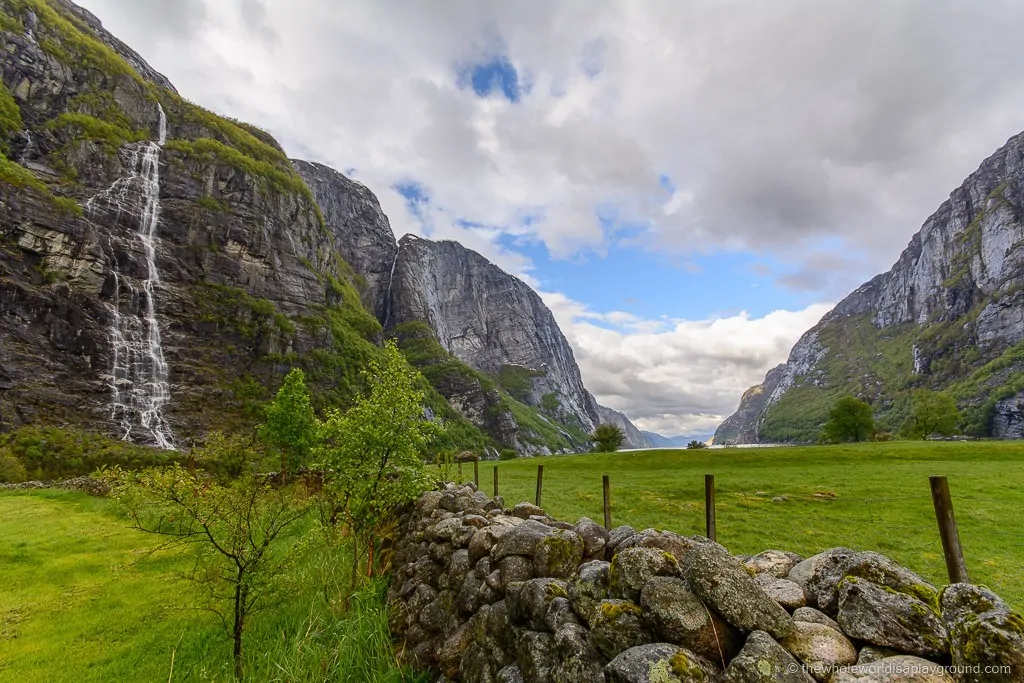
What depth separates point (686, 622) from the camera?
4.27 m

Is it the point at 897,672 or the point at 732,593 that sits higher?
the point at 732,593

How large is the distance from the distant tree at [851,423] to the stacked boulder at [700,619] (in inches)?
4449

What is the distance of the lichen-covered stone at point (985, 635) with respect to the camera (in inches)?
126

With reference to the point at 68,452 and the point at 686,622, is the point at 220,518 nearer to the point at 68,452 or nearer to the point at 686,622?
the point at 686,622

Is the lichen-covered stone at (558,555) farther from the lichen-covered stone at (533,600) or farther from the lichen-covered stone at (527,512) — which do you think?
the lichen-covered stone at (527,512)

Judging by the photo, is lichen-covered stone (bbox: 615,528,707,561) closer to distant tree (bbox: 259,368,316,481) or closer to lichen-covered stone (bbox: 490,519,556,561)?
lichen-covered stone (bbox: 490,519,556,561)

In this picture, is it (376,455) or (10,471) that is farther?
(10,471)

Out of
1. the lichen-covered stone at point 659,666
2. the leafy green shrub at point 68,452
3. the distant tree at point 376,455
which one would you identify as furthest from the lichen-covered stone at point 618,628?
the leafy green shrub at point 68,452

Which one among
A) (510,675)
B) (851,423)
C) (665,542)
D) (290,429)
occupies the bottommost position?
(510,675)

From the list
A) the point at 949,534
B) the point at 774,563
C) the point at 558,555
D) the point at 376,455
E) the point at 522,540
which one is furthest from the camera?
the point at 376,455

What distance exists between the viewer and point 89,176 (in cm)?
10088

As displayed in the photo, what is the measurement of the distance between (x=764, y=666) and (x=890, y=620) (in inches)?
53.6

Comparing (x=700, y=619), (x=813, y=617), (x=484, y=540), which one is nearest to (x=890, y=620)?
(x=813, y=617)

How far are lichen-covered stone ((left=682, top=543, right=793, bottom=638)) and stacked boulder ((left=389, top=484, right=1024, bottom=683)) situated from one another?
0.04 ft
